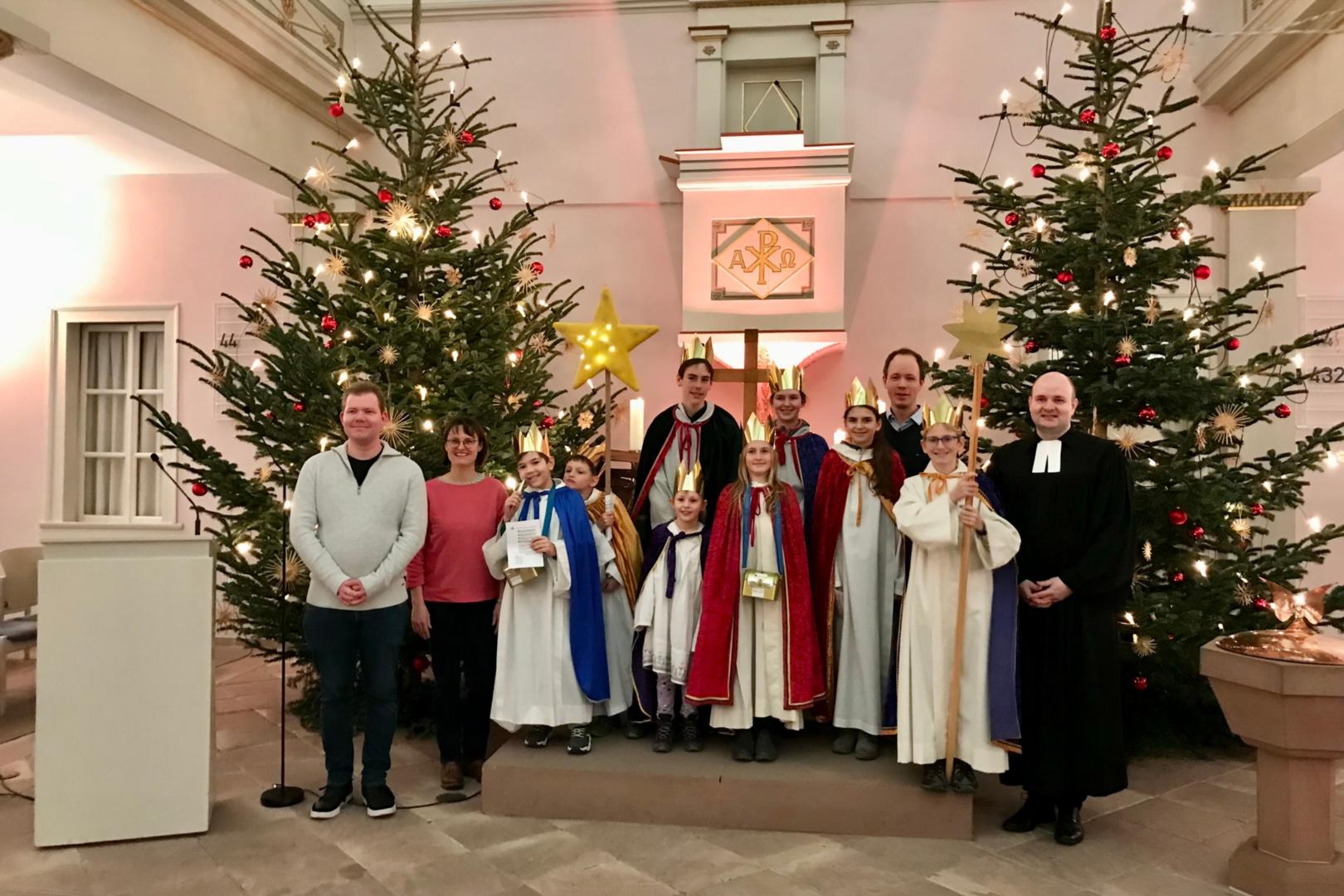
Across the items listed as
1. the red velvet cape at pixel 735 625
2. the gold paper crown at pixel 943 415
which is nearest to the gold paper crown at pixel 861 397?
the gold paper crown at pixel 943 415

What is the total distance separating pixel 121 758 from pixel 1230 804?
4579mm

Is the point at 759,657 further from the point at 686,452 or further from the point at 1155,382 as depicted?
the point at 1155,382

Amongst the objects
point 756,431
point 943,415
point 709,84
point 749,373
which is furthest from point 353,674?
point 709,84

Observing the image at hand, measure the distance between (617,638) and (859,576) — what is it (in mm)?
1108

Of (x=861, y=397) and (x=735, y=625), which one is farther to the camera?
(x=861, y=397)

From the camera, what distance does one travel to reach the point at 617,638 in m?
4.14

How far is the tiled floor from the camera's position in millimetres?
3162

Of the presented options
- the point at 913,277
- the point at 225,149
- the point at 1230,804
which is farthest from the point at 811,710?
the point at 225,149

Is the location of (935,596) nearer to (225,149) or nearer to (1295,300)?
(1295,300)

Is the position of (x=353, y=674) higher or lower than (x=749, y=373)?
lower

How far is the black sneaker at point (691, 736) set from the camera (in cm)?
392

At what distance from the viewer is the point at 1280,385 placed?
457cm

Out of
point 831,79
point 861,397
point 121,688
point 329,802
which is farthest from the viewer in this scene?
point 831,79

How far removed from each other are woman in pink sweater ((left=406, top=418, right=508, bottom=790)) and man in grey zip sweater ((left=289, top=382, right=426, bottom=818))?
220mm
